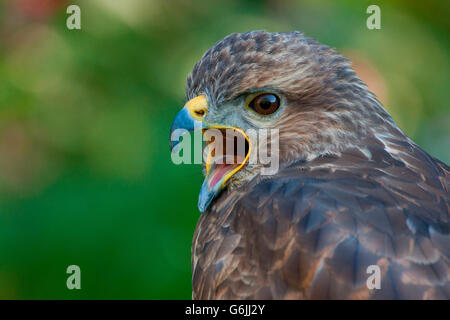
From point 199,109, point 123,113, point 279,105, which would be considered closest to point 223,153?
point 199,109

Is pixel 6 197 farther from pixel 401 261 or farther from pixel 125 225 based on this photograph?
pixel 401 261

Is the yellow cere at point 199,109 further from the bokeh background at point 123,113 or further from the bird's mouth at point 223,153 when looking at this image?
the bokeh background at point 123,113

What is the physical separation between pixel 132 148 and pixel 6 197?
83 centimetres

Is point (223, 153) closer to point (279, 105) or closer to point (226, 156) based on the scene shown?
point (226, 156)

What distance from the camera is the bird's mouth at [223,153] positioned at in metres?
2.79

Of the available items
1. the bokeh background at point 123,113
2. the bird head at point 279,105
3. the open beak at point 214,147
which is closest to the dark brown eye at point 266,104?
the bird head at point 279,105

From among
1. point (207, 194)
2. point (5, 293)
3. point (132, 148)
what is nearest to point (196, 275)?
point (207, 194)

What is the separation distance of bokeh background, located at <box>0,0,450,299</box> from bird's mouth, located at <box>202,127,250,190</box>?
0.69 metres

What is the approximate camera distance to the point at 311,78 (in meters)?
2.77

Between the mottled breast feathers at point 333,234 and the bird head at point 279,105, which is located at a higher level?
the bird head at point 279,105

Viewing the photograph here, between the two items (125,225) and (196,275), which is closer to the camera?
(196,275)
